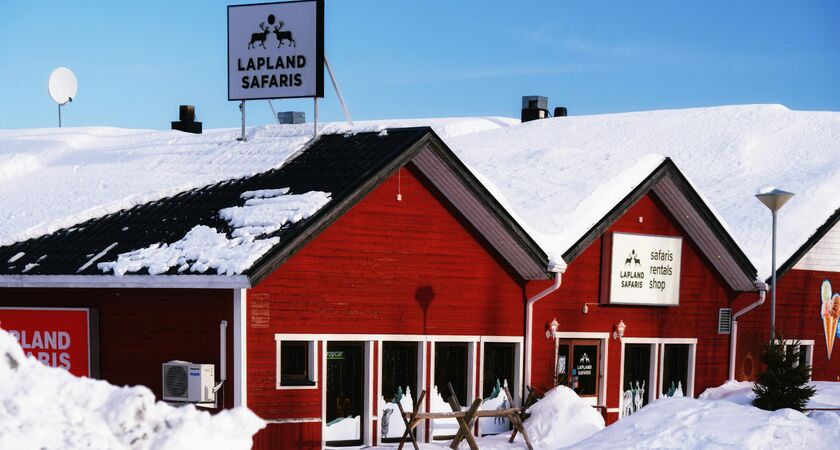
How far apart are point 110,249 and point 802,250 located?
52.0 ft

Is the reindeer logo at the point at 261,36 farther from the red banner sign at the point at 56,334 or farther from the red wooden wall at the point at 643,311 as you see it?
the red banner sign at the point at 56,334

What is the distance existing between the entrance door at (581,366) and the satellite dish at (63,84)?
18.4 meters

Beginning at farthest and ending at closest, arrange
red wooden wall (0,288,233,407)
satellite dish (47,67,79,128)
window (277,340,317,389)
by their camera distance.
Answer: satellite dish (47,67,79,128)
window (277,340,317,389)
red wooden wall (0,288,233,407)

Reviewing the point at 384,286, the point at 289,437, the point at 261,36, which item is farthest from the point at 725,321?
the point at 289,437

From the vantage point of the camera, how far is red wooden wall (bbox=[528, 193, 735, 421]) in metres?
23.3

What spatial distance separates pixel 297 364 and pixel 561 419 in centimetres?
532

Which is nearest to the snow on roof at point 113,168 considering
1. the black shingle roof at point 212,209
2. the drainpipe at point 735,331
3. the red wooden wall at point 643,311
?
the black shingle roof at point 212,209

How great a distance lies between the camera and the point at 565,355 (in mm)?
23828

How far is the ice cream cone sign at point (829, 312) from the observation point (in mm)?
29094

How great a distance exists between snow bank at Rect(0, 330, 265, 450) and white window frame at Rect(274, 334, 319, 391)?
8.63m

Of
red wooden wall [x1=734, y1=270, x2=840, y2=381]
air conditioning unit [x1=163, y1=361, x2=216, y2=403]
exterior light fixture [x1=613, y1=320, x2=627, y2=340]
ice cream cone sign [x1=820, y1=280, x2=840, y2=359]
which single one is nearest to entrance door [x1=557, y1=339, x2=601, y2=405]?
exterior light fixture [x1=613, y1=320, x2=627, y2=340]

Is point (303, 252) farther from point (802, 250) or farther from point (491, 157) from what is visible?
point (491, 157)

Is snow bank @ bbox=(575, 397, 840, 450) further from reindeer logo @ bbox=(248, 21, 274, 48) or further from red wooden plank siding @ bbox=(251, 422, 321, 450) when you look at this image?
reindeer logo @ bbox=(248, 21, 274, 48)

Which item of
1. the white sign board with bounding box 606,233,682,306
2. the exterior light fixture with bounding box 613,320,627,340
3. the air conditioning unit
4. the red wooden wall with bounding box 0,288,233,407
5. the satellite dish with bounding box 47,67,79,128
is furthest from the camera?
the satellite dish with bounding box 47,67,79,128
